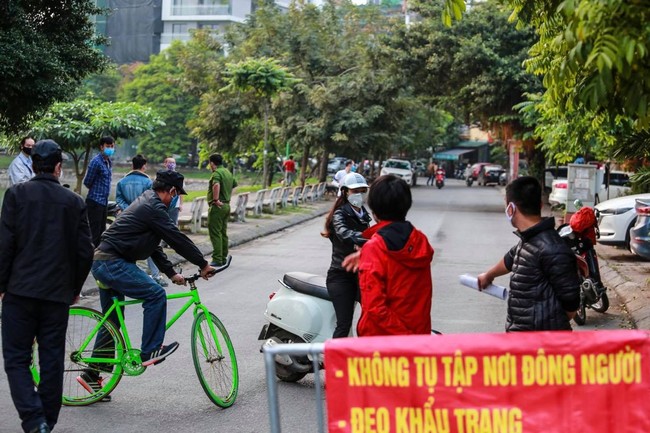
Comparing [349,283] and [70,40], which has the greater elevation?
[70,40]

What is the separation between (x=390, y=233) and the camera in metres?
5.57

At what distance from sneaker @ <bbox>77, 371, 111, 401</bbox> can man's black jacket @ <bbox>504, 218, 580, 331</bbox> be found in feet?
10.8

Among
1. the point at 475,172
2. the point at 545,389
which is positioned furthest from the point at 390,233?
the point at 475,172

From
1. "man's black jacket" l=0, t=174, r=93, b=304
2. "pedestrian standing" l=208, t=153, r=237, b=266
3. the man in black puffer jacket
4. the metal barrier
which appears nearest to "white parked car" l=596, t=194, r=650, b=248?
"pedestrian standing" l=208, t=153, r=237, b=266

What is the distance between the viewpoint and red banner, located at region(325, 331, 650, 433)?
4145 millimetres

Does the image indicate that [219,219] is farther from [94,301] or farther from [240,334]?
[240,334]

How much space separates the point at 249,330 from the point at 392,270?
5.20m

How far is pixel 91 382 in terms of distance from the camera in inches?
288

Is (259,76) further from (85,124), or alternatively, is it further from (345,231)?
(345,231)

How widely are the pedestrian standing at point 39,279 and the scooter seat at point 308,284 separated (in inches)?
90.5

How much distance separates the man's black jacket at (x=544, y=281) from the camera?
17.6ft

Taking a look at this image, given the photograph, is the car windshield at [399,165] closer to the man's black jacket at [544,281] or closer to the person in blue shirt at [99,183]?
the person in blue shirt at [99,183]

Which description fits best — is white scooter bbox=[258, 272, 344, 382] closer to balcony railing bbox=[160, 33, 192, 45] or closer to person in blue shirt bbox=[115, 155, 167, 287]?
person in blue shirt bbox=[115, 155, 167, 287]

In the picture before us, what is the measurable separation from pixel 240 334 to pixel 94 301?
296 cm
